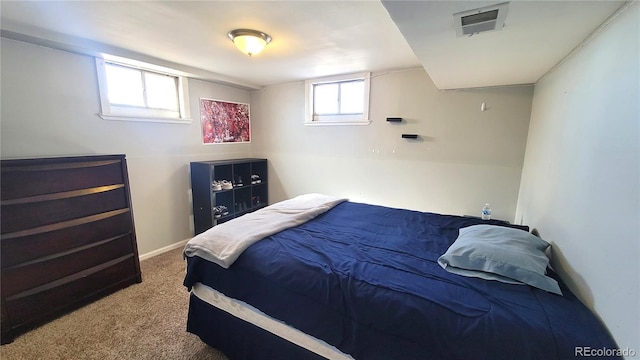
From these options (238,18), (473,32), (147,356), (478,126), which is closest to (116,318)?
(147,356)

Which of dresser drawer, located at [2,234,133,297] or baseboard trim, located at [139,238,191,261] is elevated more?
dresser drawer, located at [2,234,133,297]

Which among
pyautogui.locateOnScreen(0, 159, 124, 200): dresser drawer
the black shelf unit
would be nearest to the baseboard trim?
the black shelf unit

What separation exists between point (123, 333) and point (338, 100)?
133 inches

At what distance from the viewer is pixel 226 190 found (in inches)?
139

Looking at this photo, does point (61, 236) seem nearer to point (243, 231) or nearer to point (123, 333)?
point (123, 333)

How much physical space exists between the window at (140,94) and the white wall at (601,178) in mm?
3735

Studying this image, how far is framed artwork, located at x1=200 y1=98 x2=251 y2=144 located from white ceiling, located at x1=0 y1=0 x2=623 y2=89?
3.03 feet

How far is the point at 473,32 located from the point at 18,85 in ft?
11.2

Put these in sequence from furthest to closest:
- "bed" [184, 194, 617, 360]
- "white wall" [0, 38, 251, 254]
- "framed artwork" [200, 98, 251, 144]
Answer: "framed artwork" [200, 98, 251, 144] → "white wall" [0, 38, 251, 254] → "bed" [184, 194, 617, 360]

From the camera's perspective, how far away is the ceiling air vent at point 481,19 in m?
1.11

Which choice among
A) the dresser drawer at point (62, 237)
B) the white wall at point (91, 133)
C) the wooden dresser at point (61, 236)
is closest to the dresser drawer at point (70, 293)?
the wooden dresser at point (61, 236)

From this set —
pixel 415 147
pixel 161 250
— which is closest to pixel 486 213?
pixel 415 147

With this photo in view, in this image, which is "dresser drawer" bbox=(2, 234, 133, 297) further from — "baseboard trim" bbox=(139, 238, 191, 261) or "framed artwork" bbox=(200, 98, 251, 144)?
"framed artwork" bbox=(200, 98, 251, 144)

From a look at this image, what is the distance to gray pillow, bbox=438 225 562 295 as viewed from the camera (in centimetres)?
124
